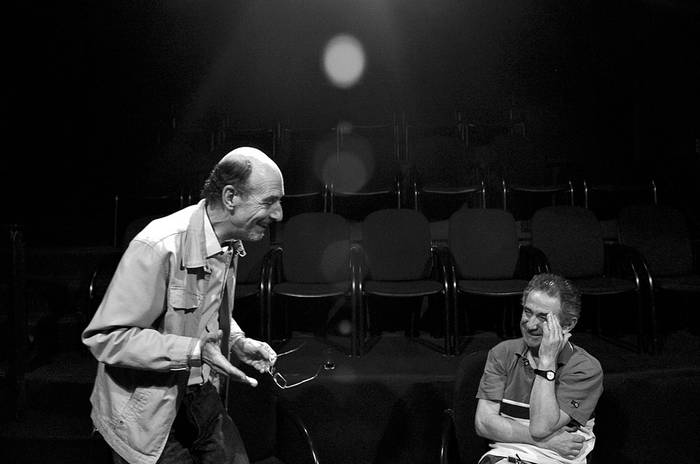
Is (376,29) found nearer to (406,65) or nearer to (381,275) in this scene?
(406,65)

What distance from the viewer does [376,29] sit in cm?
567

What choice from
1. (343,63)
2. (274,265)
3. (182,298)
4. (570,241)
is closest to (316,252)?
(274,265)

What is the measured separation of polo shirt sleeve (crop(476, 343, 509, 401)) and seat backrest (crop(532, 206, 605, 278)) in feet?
5.21

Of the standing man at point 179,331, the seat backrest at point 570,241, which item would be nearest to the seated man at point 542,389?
the standing man at point 179,331

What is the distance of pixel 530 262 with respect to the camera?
331cm

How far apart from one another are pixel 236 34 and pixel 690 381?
4.81 metres

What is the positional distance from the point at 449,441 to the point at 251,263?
5.88ft

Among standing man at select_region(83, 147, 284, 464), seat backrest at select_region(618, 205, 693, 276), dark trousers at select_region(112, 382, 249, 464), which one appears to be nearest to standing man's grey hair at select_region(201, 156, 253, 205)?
standing man at select_region(83, 147, 284, 464)

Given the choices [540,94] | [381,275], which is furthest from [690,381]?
[540,94]

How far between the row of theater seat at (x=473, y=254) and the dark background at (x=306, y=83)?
3.07 ft

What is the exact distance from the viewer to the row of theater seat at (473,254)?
3164 mm

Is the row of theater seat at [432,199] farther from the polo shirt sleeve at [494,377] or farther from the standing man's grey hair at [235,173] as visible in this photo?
the standing man's grey hair at [235,173]

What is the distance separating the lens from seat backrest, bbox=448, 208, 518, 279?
3.30 meters

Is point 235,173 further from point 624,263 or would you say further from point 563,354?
point 624,263
